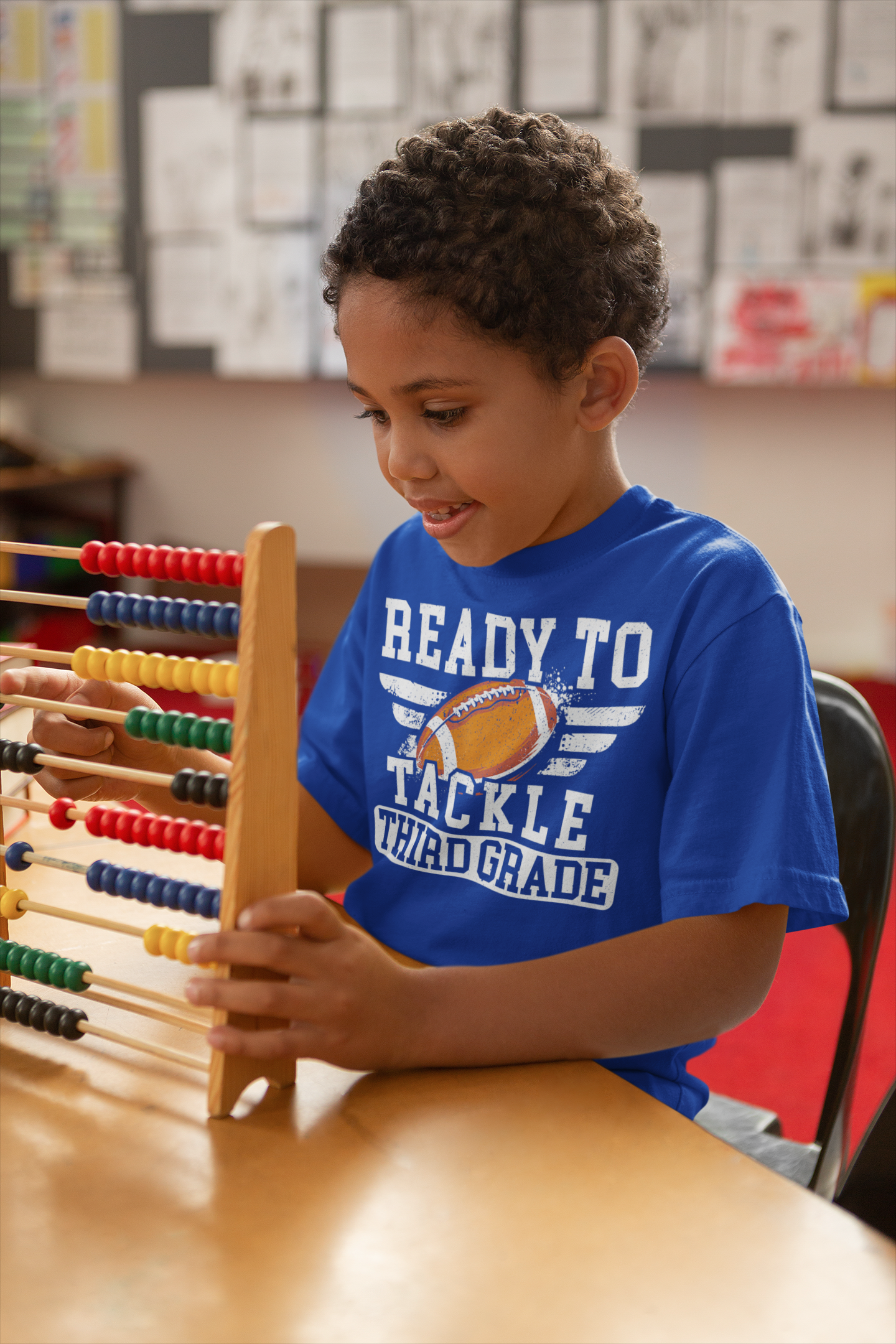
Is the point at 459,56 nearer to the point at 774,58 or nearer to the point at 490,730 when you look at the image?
the point at 774,58

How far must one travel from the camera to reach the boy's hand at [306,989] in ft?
2.16

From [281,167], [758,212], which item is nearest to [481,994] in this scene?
[758,212]

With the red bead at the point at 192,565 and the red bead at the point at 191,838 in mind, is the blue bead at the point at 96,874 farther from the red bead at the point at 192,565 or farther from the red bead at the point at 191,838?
the red bead at the point at 192,565

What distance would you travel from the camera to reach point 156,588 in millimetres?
4535

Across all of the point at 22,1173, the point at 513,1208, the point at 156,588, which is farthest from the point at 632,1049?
the point at 156,588

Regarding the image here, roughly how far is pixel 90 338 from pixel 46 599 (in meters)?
3.98

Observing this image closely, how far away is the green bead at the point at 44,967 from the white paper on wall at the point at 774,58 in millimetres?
3778

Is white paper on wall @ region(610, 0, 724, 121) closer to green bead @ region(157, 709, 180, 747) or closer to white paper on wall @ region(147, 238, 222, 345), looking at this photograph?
white paper on wall @ region(147, 238, 222, 345)

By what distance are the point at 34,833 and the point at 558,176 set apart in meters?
0.76

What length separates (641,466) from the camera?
418 cm

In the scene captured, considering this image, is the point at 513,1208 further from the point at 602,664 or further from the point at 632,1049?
the point at 602,664

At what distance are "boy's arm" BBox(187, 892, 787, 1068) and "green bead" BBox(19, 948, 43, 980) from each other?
182mm

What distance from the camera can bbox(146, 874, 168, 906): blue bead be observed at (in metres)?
0.76

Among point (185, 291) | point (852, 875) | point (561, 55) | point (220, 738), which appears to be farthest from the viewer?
point (185, 291)
